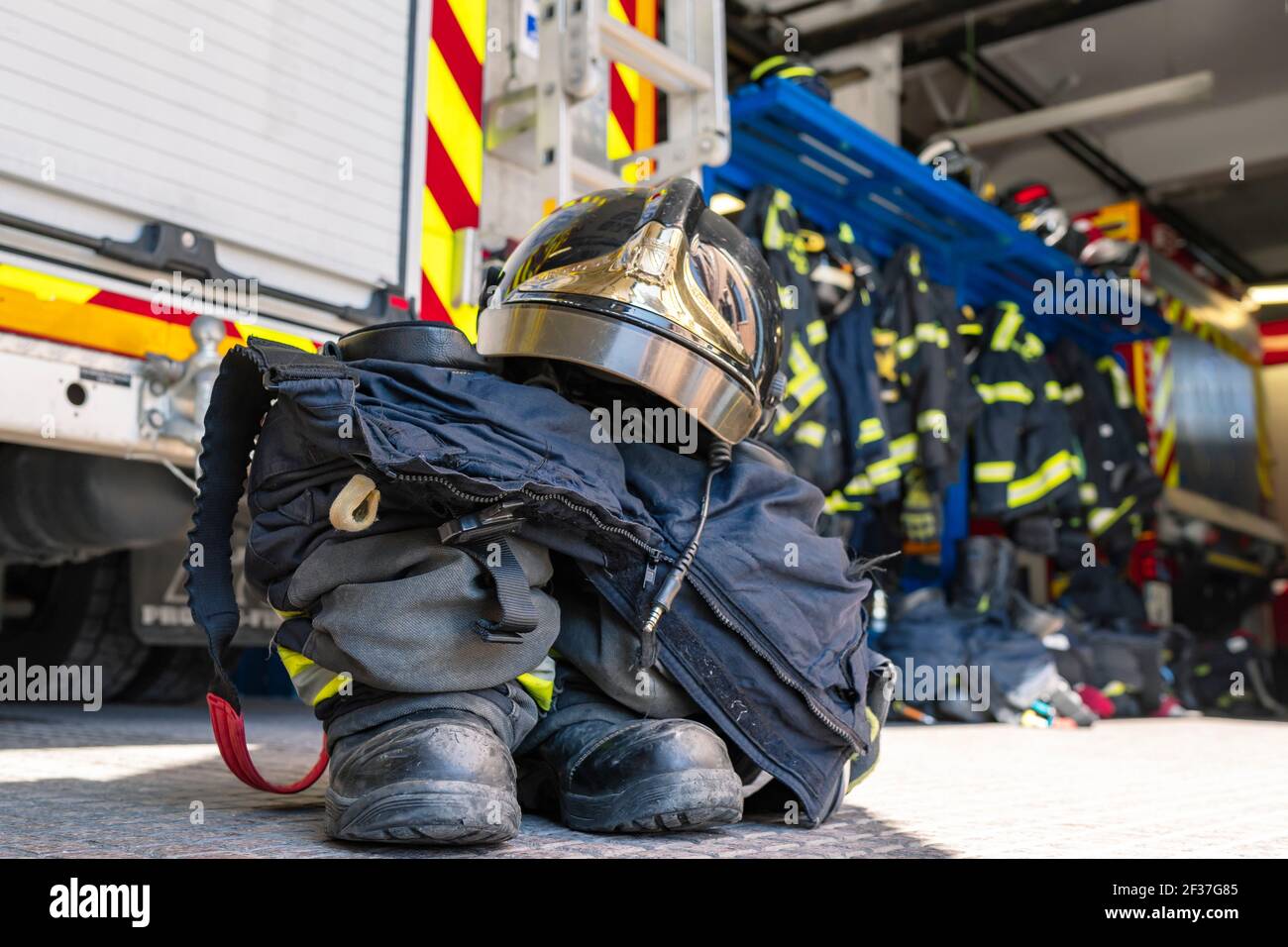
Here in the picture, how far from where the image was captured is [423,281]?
2.31 m

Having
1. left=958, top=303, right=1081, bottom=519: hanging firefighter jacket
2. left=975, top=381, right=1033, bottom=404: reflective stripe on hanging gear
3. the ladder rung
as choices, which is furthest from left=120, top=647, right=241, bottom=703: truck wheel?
left=975, top=381, right=1033, bottom=404: reflective stripe on hanging gear

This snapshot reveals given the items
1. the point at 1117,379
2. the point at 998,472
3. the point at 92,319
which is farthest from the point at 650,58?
the point at 1117,379

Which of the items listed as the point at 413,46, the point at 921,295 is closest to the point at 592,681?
the point at 413,46

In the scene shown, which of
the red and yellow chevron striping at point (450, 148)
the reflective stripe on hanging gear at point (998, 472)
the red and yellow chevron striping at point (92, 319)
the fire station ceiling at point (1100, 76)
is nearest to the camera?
the red and yellow chevron striping at point (92, 319)

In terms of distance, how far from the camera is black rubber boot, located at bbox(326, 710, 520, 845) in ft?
3.45

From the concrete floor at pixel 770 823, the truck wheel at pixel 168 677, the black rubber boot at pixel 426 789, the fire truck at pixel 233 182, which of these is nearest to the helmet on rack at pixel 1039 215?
the fire truck at pixel 233 182

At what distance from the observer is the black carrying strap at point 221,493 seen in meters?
1.26

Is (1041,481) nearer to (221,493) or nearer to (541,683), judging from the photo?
(541,683)

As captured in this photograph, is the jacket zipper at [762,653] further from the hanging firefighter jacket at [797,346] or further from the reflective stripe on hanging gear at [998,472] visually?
the reflective stripe on hanging gear at [998,472]

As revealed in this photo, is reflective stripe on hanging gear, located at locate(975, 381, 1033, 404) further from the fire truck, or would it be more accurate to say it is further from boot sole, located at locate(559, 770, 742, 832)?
boot sole, located at locate(559, 770, 742, 832)

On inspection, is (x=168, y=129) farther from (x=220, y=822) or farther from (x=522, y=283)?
(x=220, y=822)

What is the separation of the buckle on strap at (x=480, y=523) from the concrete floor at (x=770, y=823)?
282mm

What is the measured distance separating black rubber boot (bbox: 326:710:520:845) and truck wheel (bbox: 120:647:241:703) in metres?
2.41

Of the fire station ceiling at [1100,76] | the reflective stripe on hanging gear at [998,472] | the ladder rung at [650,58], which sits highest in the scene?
the fire station ceiling at [1100,76]
